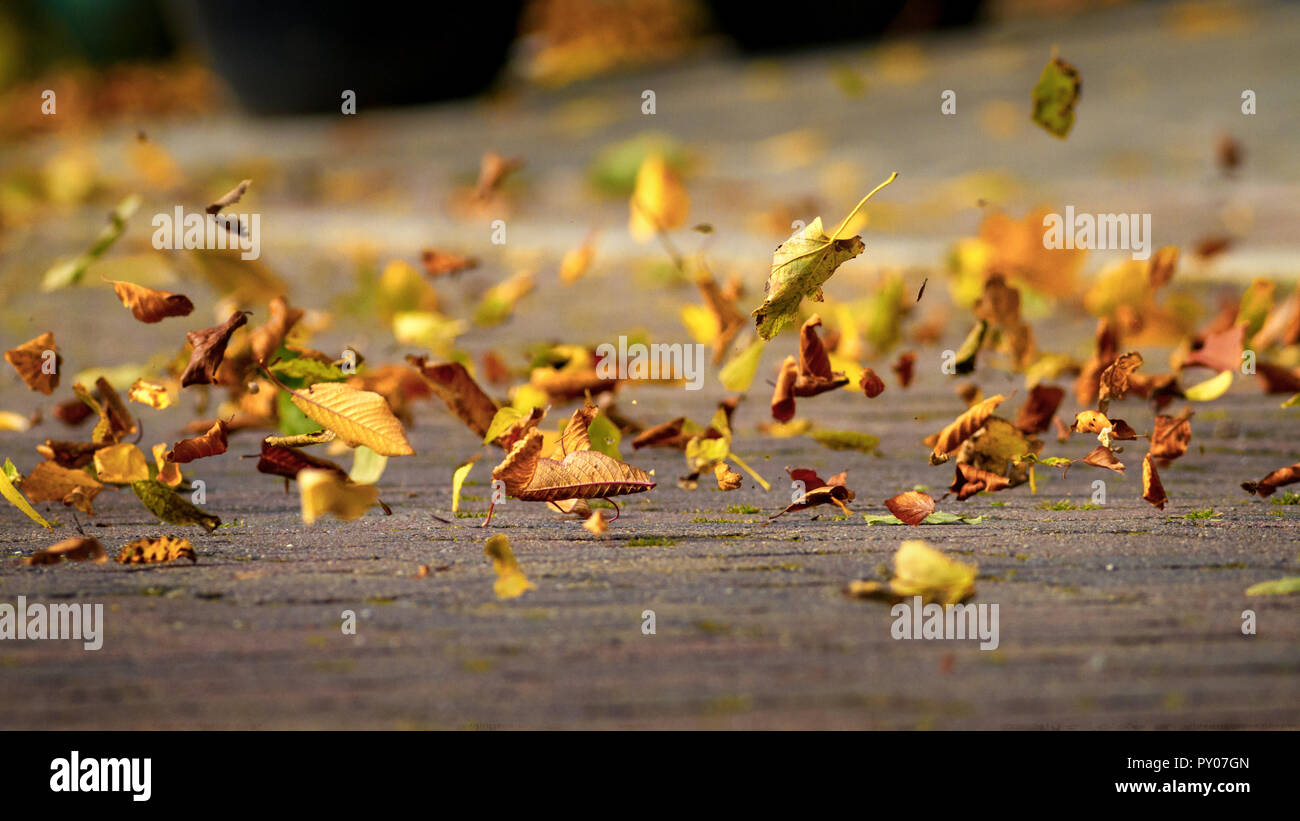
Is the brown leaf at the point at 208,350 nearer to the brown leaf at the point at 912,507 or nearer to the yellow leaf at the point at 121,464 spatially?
the yellow leaf at the point at 121,464

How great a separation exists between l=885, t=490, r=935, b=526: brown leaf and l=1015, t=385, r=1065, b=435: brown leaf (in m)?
0.21

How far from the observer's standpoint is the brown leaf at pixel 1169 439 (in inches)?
35.8

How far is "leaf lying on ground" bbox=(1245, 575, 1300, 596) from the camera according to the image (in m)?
0.66

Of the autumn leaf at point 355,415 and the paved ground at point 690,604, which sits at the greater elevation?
the autumn leaf at point 355,415

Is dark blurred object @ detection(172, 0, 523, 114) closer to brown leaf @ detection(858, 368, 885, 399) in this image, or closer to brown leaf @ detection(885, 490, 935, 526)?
brown leaf @ detection(858, 368, 885, 399)

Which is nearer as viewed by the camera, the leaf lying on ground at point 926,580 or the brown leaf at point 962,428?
the leaf lying on ground at point 926,580

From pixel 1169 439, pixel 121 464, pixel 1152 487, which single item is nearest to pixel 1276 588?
pixel 1152 487

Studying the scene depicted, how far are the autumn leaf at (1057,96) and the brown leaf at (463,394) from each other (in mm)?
525

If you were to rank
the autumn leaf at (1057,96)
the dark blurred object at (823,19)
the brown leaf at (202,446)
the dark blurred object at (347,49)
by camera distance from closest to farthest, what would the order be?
the brown leaf at (202,446) < the autumn leaf at (1057,96) < the dark blurred object at (347,49) < the dark blurred object at (823,19)

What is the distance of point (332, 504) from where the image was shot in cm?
75

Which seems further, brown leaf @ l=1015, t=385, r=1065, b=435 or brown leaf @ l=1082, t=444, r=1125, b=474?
brown leaf @ l=1015, t=385, r=1065, b=435

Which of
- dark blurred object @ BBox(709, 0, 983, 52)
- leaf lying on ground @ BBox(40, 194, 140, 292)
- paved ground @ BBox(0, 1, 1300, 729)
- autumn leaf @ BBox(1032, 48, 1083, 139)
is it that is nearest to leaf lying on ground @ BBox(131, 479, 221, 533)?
paved ground @ BBox(0, 1, 1300, 729)

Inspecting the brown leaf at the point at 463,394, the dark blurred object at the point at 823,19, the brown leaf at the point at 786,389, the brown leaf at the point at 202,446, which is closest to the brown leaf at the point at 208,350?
the brown leaf at the point at 202,446
